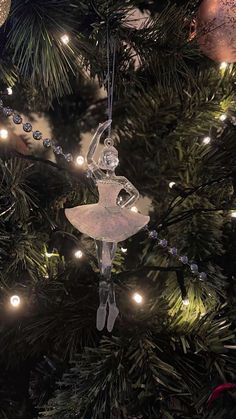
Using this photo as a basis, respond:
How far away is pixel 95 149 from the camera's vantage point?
470 mm

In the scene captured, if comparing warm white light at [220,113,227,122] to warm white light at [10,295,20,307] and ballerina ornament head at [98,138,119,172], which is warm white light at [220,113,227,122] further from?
warm white light at [10,295,20,307]

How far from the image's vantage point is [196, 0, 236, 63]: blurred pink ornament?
536 mm

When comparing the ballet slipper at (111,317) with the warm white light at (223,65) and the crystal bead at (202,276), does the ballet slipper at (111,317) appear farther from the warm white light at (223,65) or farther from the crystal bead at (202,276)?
the warm white light at (223,65)

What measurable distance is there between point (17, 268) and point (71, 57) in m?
0.25

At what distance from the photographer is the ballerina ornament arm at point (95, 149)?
1.52ft

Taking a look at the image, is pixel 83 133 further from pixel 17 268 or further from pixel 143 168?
pixel 17 268

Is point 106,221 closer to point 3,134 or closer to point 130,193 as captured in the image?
point 130,193

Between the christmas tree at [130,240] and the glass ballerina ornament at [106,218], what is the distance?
0.04 meters

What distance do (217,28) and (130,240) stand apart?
294mm

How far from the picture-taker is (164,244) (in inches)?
21.3

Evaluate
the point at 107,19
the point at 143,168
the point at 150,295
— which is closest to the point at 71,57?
the point at 107,19

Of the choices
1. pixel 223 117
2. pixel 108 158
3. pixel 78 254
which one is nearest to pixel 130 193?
pixel 108 158

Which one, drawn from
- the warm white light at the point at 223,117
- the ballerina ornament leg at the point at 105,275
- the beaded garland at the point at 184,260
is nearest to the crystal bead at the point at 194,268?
the beaded garland at the point at 184,260

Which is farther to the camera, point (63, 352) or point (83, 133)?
point (83, 133)
